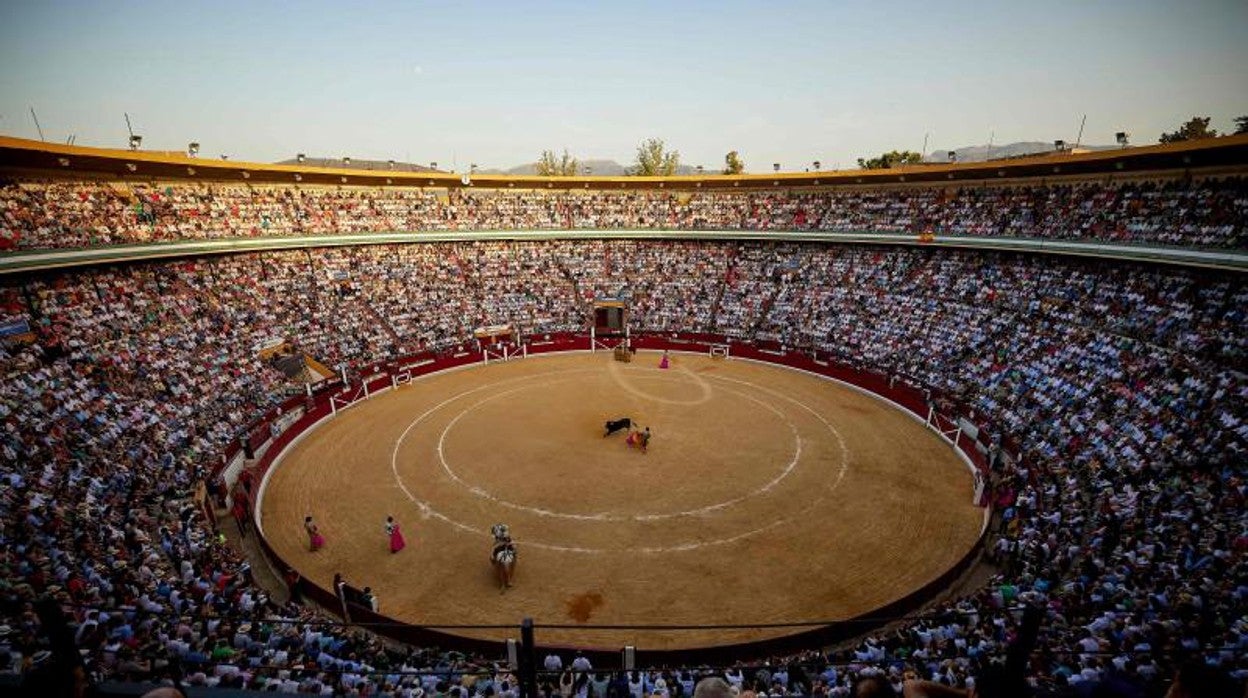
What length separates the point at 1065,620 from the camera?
1279 cm

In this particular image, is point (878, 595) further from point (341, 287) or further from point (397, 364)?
point (341, 287)

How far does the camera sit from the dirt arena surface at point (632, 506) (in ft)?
54.1

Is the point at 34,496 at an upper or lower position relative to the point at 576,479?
upper

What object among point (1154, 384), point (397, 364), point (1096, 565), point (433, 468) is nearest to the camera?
point (1096, 565)

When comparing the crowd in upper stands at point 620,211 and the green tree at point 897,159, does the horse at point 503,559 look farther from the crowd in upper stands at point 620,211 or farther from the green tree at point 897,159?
the green tree at point 897,159

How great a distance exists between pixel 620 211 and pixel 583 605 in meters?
40.9

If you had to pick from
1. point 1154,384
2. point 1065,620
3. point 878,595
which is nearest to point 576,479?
point 878,595

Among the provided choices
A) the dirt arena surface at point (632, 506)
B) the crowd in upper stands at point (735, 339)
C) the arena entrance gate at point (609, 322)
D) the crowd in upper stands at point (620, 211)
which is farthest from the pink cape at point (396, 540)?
the arena entrance gate at point (609, 322)

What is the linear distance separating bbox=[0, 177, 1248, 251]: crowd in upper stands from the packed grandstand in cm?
18

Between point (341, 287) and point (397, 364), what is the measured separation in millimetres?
8563

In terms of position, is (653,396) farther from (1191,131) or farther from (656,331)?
(1191,131)

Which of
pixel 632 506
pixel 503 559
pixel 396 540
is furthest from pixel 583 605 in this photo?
pixel 396 540

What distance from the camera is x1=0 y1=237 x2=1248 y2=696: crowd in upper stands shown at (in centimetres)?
1176

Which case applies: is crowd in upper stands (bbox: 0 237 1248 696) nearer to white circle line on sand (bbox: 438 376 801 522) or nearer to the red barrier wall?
the red barrier wall
